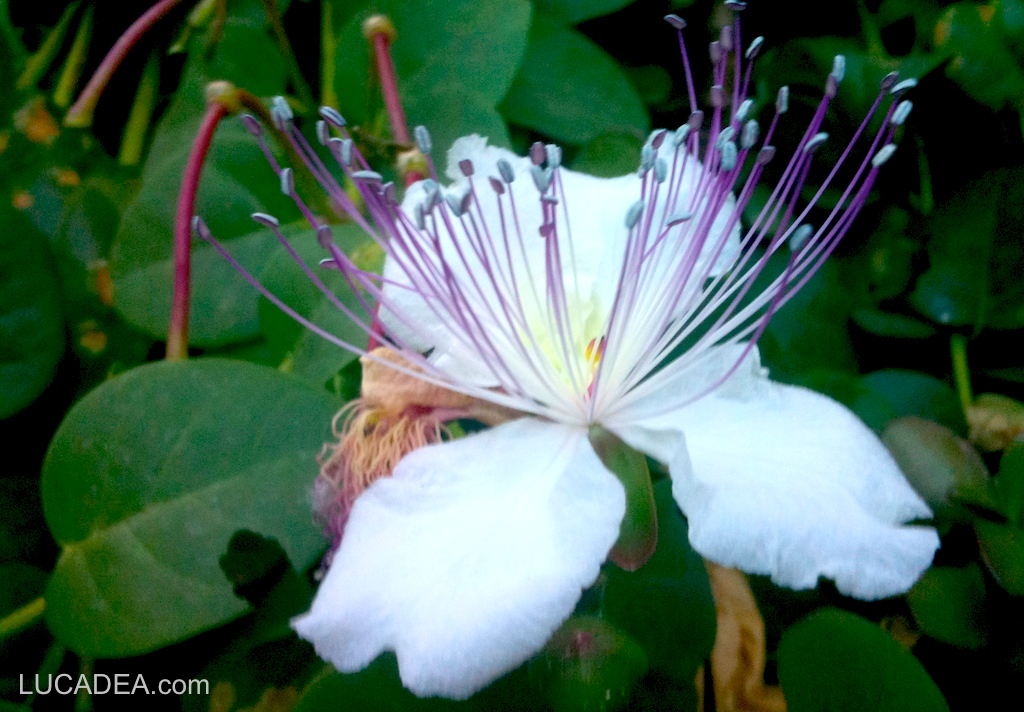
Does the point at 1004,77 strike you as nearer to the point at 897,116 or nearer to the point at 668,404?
the point at 897,116

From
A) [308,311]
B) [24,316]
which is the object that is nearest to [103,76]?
[24,316]

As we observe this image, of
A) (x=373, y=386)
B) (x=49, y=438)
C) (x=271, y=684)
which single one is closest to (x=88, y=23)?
(x=49, y=438)

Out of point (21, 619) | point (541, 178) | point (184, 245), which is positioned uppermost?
point (541, 178)

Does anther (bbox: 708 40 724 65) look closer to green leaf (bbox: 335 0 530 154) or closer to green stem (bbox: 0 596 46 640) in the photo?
green leaf (bbox: 335 0 530 154)

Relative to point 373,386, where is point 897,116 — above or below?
above

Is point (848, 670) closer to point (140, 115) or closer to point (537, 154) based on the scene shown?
point (537, 154)

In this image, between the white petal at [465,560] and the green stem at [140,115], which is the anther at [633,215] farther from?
the green stem at [140,115]
